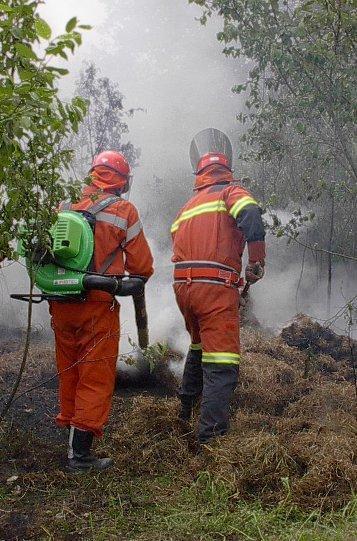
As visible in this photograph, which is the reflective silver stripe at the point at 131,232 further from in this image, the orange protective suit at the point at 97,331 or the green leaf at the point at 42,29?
the green leaf at the point at 42,29

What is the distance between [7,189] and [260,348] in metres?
4.93

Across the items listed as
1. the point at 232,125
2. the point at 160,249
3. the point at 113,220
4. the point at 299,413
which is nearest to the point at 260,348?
the point at 299,413

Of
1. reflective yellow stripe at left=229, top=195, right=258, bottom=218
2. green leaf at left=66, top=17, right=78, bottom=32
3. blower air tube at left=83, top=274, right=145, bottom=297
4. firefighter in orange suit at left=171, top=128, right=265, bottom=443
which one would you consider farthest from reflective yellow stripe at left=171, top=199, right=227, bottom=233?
green leaf at left=66, top=17, right=78, bottom=32

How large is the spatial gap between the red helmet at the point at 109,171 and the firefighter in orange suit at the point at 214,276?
0.58m

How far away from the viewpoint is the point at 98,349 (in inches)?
132

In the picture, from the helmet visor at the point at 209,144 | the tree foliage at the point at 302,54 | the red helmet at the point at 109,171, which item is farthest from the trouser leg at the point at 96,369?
the tree foliage at the point at 302,54

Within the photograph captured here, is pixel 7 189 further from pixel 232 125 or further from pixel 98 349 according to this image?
pixel 232 125

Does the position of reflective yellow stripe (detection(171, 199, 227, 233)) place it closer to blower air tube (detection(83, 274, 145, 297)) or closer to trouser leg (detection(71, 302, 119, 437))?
blower air tube (detection(83, 274, 145, 297))

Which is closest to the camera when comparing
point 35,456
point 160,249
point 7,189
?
point 7,189

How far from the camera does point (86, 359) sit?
3354 mm

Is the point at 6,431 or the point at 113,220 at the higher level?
the point at 113,220

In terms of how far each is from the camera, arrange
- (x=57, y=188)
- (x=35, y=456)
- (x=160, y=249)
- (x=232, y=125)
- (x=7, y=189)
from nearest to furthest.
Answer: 1. (x=7, y=189)
2. (x=57, y=188)
3. (x=35, y=456)
4. (x=160, y=249)
5. (x=232, y=125)

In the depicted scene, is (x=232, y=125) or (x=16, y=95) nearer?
(x=16, y=95)

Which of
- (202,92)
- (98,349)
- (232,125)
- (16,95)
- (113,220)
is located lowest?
(98,349)
